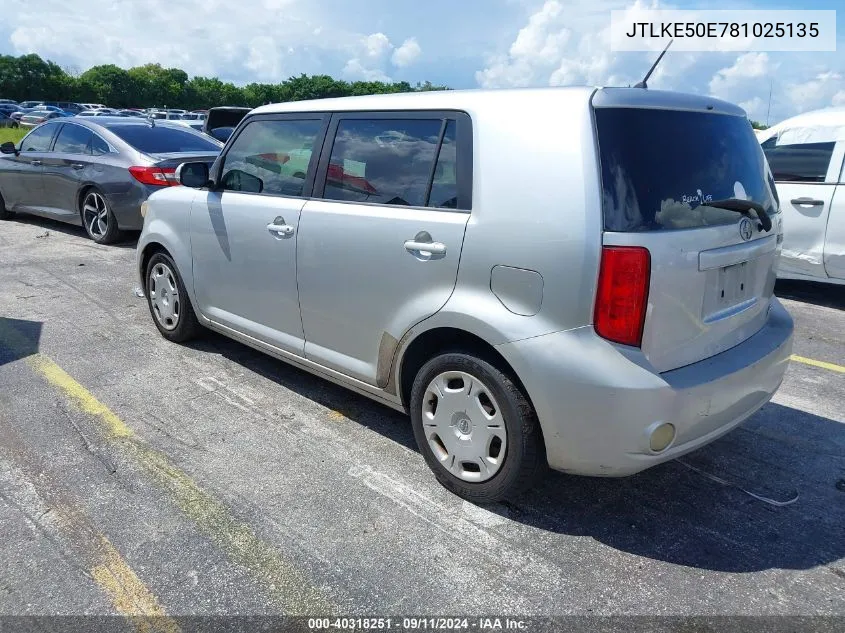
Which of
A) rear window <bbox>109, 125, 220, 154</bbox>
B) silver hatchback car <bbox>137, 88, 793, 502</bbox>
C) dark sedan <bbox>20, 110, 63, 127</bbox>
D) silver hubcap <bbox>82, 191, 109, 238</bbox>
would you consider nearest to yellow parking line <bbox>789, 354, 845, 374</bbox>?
silver hatchback car <bbox>137, 88, 793, 502</bbox>

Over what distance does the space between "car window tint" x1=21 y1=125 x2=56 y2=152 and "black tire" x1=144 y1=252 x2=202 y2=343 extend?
541 centimetres

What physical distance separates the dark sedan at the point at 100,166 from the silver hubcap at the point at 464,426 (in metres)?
6.02

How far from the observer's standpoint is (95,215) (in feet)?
28.5

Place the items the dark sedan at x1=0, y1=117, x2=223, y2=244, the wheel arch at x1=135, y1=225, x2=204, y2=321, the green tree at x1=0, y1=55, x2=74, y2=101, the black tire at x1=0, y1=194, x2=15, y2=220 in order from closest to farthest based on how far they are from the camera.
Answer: the wheel arch at x1=135, y1=225, x2=204, y2=321, the dark sedan at x1=0, y1=117, x2=223, y2=244, the black tire at x1=0, y1=194, x2=15, y2=220, the green tree at x1=0, y1=55, x2=74, y2=101

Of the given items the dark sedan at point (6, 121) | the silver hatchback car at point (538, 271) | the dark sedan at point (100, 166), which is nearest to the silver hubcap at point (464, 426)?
the silver hatchback car at point (538, 271)

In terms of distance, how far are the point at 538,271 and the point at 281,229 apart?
1.70 meters

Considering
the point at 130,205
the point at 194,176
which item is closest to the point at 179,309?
the point at 194,176

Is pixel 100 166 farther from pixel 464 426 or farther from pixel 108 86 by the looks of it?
pixel 108 86

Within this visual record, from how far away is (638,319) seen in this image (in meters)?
2.53

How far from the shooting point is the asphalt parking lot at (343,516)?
8.23ft

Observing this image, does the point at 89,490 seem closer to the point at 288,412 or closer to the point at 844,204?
the point at 288,412

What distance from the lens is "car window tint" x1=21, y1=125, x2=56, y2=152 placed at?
30.5ft

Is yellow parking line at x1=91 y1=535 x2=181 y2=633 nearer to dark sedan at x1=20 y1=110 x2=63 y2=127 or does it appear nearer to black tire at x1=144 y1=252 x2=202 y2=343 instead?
black tire at x1=144 y1=252 x2=202 y2=343

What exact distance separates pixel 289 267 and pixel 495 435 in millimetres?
1565
